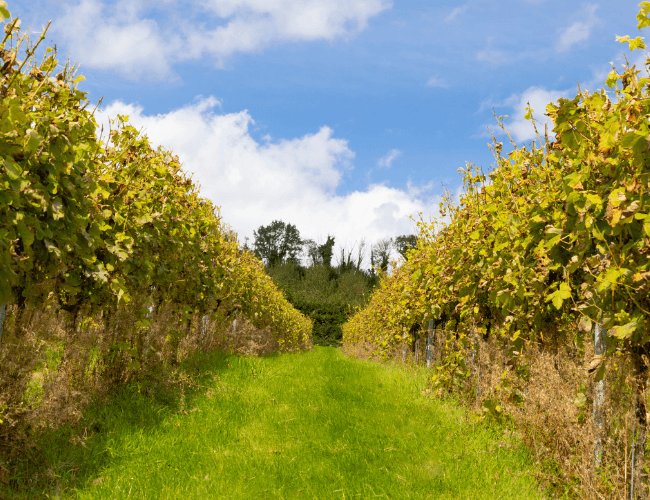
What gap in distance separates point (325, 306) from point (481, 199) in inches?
1879

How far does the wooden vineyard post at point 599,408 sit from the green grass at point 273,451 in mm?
810

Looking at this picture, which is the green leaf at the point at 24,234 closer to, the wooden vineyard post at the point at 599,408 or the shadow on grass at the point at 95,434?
the shadow on grass at the point at 95,434

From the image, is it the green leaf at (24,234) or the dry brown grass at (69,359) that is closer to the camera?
the green leaf at (24,234)

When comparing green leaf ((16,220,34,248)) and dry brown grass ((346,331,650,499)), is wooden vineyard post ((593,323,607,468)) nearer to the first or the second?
dry brown grass ((346,331,650,499))

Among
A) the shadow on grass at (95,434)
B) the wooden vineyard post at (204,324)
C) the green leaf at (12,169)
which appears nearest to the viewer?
the green leaf at (12,169)

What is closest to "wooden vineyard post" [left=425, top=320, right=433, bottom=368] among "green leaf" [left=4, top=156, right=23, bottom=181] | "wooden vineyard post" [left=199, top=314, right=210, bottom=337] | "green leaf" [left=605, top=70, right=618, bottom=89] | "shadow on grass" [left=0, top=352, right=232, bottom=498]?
"wooden vineyard post" [left=199, top=314, right=210, bottom=337]

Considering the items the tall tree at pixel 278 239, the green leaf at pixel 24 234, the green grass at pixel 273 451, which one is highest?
the tall tree at pixel 278 239

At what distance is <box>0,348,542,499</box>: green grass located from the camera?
4922 mm

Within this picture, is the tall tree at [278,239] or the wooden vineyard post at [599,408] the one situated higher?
the tall tree at [278,239]

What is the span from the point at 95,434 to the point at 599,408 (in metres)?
5.16

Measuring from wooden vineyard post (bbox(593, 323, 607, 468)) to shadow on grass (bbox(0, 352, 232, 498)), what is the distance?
15.1 ft

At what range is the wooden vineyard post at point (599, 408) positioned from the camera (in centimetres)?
448

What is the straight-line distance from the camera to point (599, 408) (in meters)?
4.54

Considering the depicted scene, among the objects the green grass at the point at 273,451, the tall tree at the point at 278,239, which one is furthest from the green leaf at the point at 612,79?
the tall tree at the point at 278,239
